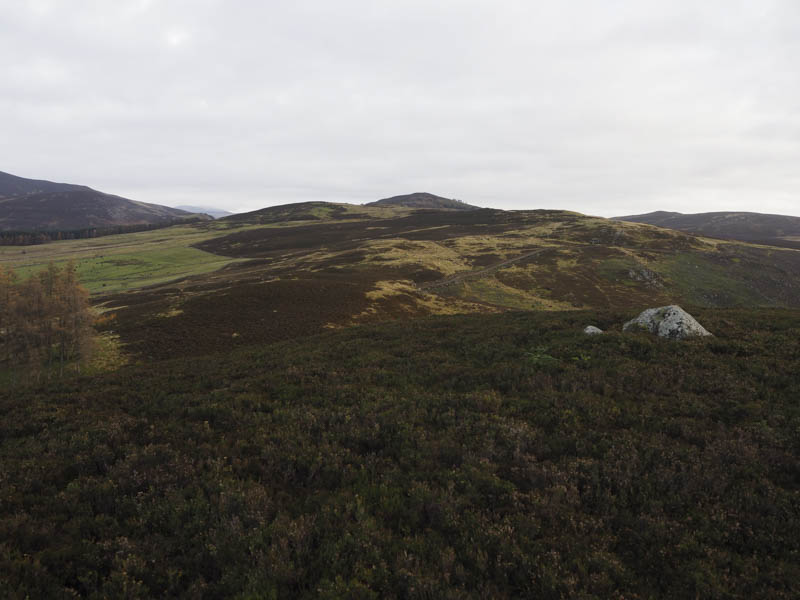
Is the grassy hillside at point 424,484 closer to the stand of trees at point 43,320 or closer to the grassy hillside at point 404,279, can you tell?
the stand of trees at point 43,320

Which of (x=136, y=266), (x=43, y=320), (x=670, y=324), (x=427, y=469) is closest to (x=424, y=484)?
(x=427, y=469)

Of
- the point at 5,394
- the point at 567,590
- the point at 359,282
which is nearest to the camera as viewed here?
the point at 567,590

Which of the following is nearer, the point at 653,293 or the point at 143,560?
the point at 143,560

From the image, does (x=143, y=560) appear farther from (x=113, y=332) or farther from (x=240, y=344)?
(x=113, y=332)

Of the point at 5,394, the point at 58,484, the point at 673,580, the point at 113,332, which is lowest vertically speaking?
the point at 113,332

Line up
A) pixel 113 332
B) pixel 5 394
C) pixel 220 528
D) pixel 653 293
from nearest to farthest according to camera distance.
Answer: pixel 220 528 → pixel 5 394 → pixel 113 332 → pixel 653 293

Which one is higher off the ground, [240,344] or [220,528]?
[220,528]

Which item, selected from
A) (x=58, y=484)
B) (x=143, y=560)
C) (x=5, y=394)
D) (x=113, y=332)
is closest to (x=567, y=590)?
(x=143, y=560)

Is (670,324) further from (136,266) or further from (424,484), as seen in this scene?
(136,266)
